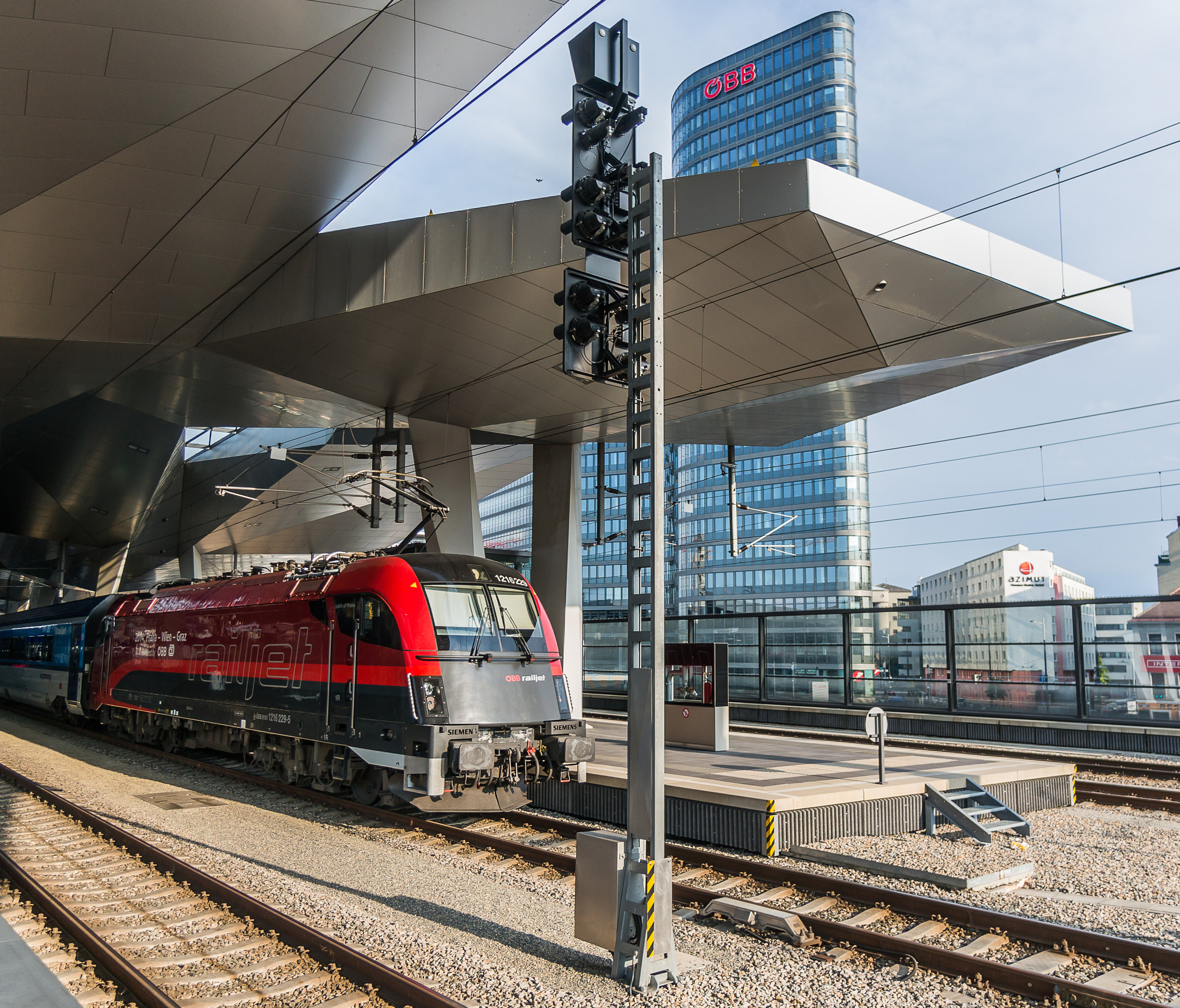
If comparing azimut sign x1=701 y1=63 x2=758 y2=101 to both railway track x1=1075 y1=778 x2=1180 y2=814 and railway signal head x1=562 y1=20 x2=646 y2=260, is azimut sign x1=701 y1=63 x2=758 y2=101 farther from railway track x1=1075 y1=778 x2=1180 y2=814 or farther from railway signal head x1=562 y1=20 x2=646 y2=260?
railway signal head x1=562 y1=20 x2=646 y2=260

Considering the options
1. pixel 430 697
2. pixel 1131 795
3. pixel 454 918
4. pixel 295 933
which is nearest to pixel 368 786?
pixel 430 697

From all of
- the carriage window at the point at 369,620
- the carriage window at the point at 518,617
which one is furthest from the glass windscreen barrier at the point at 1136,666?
the carriage window at the point at 369,620

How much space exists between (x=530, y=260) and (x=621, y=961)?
1108 cm

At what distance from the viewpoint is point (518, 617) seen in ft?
37.6

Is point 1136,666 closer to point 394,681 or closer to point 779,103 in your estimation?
point 394,681

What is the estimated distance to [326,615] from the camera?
464 inches

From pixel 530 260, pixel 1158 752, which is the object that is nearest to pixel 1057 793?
pixel 1158 752

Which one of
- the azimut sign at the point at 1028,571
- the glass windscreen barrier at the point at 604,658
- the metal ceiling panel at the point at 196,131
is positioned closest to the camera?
the metal ceiling panel at the point at 196,131

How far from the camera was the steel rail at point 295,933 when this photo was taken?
5.44m

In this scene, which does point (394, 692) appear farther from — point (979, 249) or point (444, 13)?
point (979, 249)

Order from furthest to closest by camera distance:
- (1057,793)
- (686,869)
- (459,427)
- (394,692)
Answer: (459,427) < (1057,793) < (394,692) < (686,869)

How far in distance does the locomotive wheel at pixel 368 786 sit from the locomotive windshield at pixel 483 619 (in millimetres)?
2289

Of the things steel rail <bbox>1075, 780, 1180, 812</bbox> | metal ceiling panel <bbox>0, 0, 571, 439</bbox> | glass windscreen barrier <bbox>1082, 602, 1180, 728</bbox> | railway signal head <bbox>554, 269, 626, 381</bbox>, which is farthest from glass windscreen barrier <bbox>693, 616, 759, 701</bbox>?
railway signal head <bbox>554, 269, 626, 381</bbox>

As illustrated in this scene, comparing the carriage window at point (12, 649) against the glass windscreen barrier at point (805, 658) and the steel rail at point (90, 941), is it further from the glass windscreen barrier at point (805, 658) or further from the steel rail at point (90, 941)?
the glass windscreen barrier at point (805, 658)
